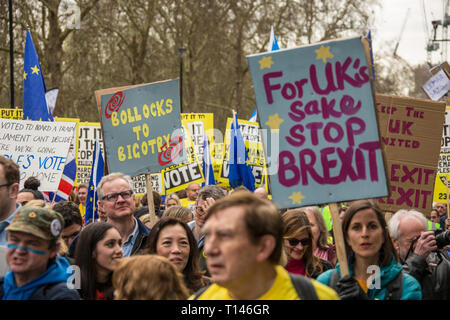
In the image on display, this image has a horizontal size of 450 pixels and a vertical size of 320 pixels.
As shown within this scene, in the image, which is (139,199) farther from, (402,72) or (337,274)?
(402,72)

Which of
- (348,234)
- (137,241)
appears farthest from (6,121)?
(348,234)

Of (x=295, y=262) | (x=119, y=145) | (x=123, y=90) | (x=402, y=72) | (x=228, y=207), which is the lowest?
(x=295, y=262)

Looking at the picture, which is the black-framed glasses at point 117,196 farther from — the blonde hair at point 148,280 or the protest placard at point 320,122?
the blonde hair at point 148,280

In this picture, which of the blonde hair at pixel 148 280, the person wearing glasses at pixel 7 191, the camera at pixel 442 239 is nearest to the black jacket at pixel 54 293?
the blonde hair at pixel 148 280

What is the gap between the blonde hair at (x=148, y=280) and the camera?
130 inches

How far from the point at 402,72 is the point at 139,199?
51057mm

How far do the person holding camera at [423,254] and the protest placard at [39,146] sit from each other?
183 inches

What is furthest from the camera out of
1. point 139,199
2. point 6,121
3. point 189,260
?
point 139,199

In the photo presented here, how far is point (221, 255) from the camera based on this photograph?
9.73 ft

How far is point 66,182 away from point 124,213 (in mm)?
4473

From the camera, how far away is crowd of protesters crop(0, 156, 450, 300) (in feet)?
9.78

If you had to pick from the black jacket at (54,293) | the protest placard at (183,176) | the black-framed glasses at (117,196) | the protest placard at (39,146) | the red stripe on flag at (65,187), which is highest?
the protest placard at (39,146)

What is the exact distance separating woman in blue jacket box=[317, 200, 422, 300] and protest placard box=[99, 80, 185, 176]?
8.16 feet

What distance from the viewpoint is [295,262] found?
16.4 ft
